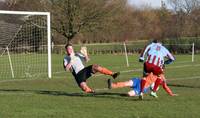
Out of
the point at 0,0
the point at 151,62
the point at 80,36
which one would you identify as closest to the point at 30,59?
the point at 151,62

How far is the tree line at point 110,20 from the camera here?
6519 centimetres

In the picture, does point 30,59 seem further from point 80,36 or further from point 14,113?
point 80,36

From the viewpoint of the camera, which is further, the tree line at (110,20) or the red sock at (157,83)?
the tree line at (110,20)

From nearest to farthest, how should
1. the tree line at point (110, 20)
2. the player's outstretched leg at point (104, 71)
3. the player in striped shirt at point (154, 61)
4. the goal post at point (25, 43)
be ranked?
the player in striped shirt at point (154, 61) < the player's outstretched leg at point (104, 71) < the goal post at point (25, 43) < the tree line at point (110, 20)

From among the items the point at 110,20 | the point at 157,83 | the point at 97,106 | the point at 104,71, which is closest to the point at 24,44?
the point at 104,71

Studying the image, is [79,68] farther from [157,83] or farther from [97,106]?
[97,106]

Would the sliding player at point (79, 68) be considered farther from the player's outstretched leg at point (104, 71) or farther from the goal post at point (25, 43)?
the goal post at point (25, 43)

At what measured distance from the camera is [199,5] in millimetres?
85125

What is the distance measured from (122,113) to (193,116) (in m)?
1.54

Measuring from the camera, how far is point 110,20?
69438 millimetres

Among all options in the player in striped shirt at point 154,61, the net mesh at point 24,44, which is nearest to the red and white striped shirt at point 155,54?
the player in striped shirt at point 154,61

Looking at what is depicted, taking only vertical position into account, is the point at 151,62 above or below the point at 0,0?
below

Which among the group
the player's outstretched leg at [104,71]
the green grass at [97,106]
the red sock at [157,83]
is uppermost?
the player's outstretched leg at [104,71]

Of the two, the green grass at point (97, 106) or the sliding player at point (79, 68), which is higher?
the sliding player at point (79, 68)
